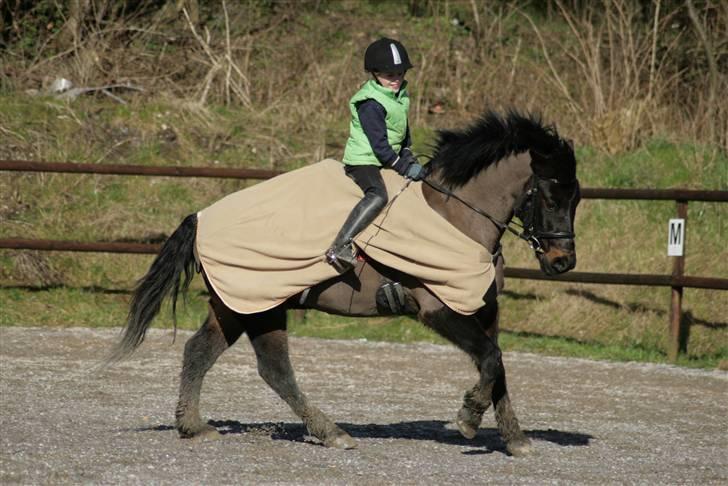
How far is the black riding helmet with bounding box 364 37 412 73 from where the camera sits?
271 inches

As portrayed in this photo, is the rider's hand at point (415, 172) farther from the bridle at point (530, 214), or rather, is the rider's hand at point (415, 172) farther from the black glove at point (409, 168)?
the bridle at point (530, 214)

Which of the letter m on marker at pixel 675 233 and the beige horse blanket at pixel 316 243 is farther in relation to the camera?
the letter m on marker at pixel 675 233

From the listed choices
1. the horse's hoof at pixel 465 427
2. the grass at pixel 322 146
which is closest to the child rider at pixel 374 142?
the horse's hoof at pixel 465 427

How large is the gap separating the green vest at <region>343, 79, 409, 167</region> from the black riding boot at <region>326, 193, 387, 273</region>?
27 centimetres

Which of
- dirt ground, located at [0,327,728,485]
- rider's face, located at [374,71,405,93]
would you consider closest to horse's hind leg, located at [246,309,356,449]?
dirt ground, located at [0,327,728,485]

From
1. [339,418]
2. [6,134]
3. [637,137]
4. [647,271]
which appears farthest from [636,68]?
[339,418]

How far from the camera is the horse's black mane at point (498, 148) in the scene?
6.89 m

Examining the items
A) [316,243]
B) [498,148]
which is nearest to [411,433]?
[316,243]

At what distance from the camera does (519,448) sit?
688cm

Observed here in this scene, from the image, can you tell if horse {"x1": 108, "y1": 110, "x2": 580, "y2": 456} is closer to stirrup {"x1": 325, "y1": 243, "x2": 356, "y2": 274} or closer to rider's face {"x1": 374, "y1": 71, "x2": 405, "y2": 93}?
stirrup {"x1": 325, "y1": 243, "x2": 356, "y2": 274}

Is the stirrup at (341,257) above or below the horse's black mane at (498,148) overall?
below

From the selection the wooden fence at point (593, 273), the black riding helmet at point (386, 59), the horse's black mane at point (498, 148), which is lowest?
the wooden fence at point (593, 273)

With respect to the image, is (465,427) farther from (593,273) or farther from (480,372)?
(593,273)

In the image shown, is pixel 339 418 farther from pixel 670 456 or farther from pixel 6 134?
pixel 6 134
